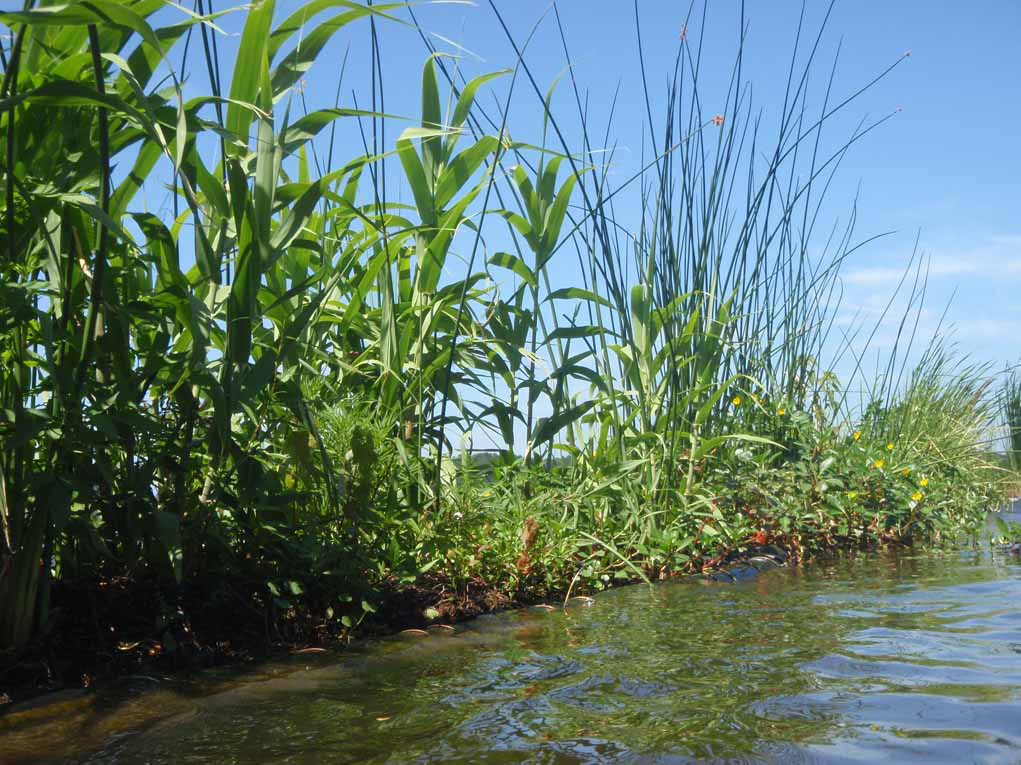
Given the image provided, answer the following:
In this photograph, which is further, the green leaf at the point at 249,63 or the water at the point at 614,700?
the green leaf at the point at 249,63

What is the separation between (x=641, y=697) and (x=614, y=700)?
0.05 meters

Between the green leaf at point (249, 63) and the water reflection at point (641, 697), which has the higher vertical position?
the green leaf at point (249, 63)

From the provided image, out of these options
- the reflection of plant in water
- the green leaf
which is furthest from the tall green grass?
the reflection of plant in water

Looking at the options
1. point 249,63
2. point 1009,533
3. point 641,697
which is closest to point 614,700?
point 641,697

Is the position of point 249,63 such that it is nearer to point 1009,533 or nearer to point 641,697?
point 641,697

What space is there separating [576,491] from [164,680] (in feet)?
5.19

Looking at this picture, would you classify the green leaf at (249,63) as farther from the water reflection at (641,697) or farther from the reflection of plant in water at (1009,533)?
the reflection of plant in water at (1009,533)

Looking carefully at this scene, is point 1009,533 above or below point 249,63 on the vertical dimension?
below

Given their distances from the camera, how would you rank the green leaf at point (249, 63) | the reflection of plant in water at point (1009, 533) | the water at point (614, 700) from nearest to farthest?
1. the water at point (614, 700)
2. the green leaf at point (249, 63)
3. the reflection of plant in water at point (1009, 533)

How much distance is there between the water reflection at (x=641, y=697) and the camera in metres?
1.26

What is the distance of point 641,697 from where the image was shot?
1.52 metres

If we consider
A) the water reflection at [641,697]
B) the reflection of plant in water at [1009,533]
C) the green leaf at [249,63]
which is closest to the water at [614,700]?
the water reflection at [641,697]

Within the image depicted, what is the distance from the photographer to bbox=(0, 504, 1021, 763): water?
1265 millimetres

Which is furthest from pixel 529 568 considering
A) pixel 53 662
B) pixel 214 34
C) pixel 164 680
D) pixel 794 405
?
pixel 794 405
